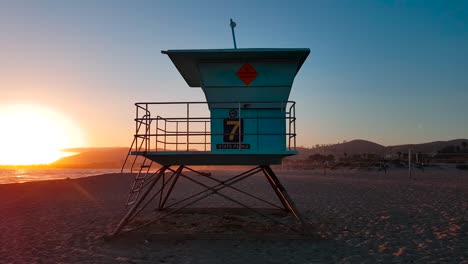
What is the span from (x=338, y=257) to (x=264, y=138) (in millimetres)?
3290

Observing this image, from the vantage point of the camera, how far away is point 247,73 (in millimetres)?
9711

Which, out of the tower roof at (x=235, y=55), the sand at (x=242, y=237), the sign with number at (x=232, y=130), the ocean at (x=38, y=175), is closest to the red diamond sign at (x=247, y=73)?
the tower roof at (x=235, y=55)

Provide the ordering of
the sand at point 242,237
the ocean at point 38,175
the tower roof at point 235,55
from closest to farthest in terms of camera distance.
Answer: the sand at point 242,237 < the tower roof at point 235,55 < the ocean at point 38,175

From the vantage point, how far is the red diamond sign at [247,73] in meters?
9.71

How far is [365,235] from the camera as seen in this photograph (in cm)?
1014

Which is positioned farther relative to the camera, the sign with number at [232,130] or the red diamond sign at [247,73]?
the red diamond sign at [247,73]

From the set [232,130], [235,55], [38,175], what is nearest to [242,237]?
[232,130]

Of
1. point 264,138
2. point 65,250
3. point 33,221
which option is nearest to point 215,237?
point 264,138

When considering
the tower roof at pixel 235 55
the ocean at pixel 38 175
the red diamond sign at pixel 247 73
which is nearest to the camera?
the tower roof at pixel 235 55

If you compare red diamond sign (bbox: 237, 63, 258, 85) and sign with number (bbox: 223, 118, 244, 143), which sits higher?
red diamond sign (bbox: 237, 63, 258, 85)

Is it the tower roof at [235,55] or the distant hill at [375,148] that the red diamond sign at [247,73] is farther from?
the distant hill at [375,148]

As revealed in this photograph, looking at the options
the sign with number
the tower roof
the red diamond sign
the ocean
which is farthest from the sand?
the ocean

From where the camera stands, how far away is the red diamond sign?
971 cm

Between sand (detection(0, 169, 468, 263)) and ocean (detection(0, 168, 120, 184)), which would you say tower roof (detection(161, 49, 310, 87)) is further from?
ocean (detection(0, 168, 120, 184))
